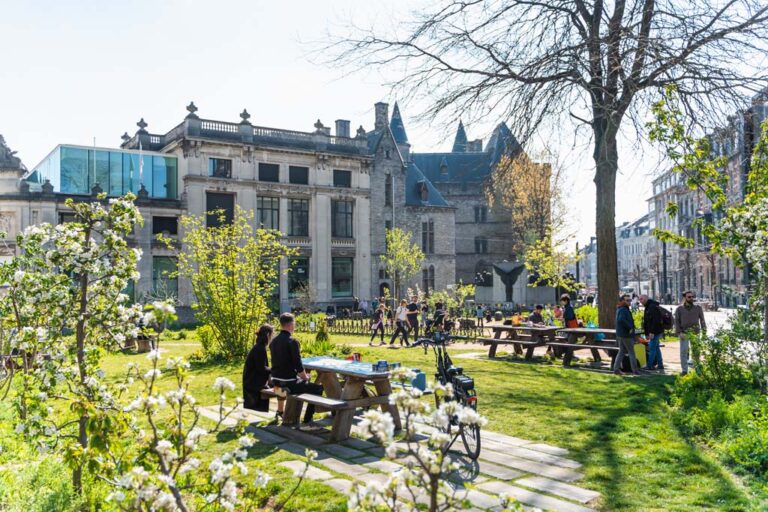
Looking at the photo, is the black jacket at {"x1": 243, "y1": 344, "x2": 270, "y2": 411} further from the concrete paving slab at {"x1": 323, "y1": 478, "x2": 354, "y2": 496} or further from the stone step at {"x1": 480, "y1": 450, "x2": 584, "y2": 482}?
the stone step at {"x1": 480, "y1": 450, "x2": 584, "y2": 482}

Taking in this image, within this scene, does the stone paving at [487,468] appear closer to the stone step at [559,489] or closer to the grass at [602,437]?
the stone step at [559,489]

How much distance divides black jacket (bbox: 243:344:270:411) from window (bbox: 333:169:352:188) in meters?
37.3

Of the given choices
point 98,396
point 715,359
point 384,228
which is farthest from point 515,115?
point 384,228

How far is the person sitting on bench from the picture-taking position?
873 centimetres

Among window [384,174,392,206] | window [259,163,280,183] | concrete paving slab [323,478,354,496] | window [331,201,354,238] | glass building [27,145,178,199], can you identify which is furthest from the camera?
window [384,174,392,206]

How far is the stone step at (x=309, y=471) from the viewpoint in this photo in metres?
6.49

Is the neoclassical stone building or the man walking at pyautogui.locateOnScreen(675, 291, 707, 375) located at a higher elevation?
the neoclassical stone building

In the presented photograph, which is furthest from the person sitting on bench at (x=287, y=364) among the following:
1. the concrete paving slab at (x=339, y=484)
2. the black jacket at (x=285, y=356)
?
the concrete paving slab at (x=339, y=484)

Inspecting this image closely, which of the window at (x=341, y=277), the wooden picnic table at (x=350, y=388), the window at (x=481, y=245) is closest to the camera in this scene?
the wooden picnic table at (x=350, y=388)

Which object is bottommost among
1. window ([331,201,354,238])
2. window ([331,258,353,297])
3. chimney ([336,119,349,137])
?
window ([331,258,353,297])

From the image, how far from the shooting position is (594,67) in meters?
14.6

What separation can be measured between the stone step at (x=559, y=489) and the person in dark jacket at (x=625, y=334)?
25.1 feet

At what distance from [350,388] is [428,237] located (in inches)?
1894

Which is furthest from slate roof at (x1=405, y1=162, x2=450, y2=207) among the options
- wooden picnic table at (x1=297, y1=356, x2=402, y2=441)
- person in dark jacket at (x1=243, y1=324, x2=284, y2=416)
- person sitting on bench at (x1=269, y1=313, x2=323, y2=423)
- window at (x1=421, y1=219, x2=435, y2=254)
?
person sitting on bench at (x1=269, y1=313, x2=323, y2=423)
